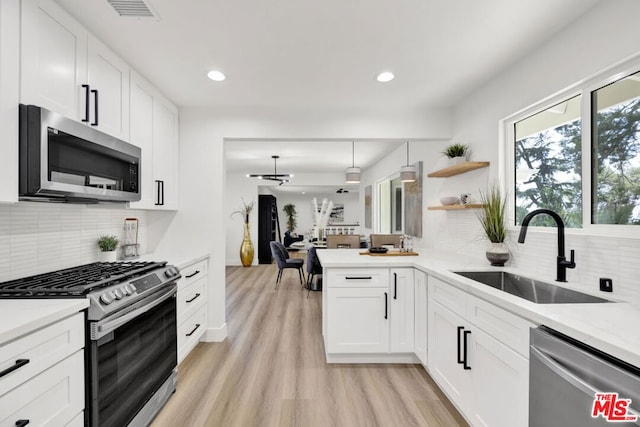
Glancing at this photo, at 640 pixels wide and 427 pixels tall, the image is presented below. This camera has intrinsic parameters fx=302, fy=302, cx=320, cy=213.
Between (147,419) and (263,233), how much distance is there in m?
6.32

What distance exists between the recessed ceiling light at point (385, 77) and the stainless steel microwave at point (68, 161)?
194 cm

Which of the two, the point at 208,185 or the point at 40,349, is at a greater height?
the point at 208,185

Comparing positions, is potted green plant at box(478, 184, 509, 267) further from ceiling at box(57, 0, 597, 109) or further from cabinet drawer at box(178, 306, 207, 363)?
cabinet drawer at box(178, 306, 207, 363)

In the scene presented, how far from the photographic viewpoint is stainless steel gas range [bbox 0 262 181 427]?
1377 millimetres

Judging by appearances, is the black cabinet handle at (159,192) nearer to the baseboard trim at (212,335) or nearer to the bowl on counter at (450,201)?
the baseboard trim at (212,335)

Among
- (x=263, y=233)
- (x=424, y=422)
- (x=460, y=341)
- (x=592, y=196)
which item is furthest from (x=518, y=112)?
(x=263, y=233)

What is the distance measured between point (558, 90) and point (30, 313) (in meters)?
2.93

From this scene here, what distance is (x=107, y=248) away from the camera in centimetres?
235

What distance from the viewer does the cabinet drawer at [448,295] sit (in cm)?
179

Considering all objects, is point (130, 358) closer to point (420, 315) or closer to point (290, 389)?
point (290, 389)

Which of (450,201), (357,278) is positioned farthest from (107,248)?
(450,201)

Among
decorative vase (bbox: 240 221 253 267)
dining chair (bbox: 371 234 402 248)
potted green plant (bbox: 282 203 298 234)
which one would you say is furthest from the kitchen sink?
potted green plant (bbox: 282 203 298 234)

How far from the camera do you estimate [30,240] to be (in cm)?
179

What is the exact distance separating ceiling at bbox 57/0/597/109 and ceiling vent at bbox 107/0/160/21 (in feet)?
0.14
